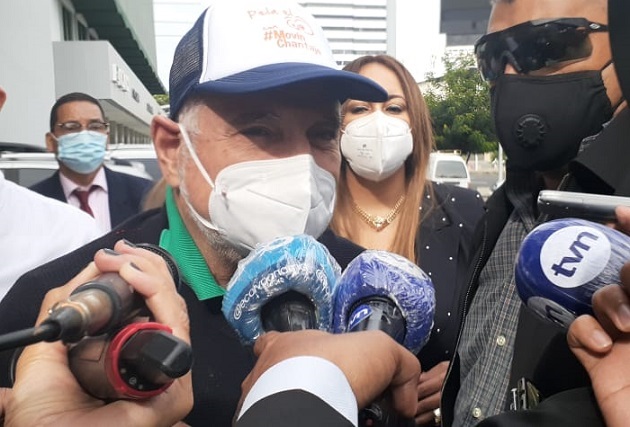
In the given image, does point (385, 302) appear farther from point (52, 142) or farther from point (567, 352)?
point (52, 142)

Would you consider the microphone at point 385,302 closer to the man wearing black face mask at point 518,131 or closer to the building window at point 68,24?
the man wearing black face mask at point 518,131

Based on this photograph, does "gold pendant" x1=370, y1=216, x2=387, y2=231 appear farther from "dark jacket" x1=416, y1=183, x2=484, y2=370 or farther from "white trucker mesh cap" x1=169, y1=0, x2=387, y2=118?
"white trucker mesh cap" x1=169, y1=0, x2=387, y2=118

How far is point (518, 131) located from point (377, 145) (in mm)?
1080

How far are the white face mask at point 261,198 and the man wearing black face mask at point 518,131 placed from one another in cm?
67

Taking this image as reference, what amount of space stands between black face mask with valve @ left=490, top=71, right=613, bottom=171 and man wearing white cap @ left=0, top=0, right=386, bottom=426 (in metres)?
0.64

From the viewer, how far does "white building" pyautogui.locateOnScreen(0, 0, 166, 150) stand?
10.0 m

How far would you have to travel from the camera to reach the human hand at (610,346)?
0.81 metres

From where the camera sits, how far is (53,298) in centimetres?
101

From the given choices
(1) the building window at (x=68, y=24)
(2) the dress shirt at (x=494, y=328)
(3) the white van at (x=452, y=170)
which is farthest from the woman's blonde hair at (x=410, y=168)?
(1) the building window at (x=68, y=24)

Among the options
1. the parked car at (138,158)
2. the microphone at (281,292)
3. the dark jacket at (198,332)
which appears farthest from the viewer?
the parked car at (138,158)

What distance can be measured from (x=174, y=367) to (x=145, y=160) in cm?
709

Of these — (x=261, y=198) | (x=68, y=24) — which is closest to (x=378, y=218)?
(x=261, y=198)

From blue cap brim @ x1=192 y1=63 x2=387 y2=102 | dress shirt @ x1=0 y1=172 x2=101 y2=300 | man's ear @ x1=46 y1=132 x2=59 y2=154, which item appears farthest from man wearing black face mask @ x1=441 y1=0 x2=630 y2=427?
man's ear @ x1=46 y1=132 x2=59 y2=154

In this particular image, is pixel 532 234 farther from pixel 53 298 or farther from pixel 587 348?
pixel 53 298
